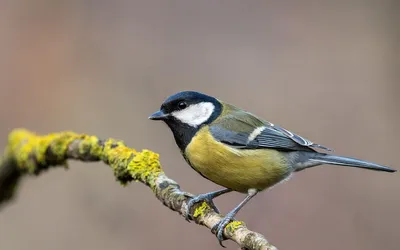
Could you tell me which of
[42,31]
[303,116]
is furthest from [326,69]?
[42,31]

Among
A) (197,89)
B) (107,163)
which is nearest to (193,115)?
(107,163)

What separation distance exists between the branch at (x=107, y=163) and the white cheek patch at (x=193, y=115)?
250 millimetres

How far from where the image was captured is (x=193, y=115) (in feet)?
8.97

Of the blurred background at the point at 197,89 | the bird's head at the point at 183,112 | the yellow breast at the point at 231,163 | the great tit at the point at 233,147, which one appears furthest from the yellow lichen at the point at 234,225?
the blurred background at the point at 197,89

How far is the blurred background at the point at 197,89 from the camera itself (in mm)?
4391

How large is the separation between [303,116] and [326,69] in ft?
2.55

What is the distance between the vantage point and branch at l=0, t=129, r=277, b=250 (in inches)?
88.0

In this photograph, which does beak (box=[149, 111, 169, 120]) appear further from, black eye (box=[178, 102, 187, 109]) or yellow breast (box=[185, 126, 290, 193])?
yellow breast (box=[185, 126, 290, 193])

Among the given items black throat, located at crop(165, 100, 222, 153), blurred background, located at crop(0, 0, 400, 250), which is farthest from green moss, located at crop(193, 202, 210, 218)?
blurred background, located at crop(0, 0, 400, 250)

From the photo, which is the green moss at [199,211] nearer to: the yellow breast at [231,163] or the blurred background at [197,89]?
the yellow breast at [231,163]

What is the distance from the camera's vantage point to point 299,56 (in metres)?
5.70

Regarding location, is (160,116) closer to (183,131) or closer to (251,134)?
(183,131)

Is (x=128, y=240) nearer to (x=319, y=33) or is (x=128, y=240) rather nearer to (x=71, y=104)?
(x=71, y=104)

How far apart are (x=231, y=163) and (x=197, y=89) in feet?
9.58
